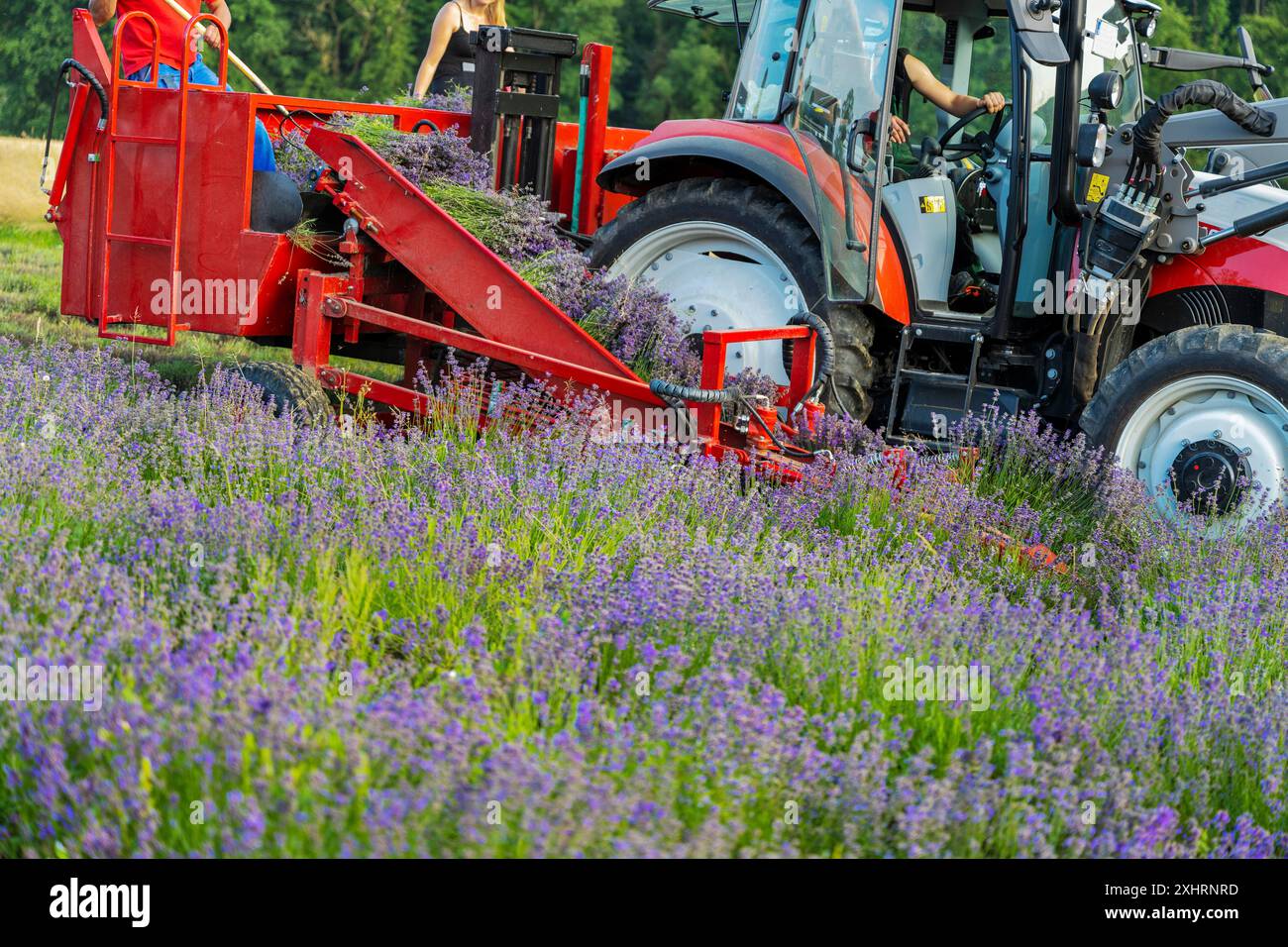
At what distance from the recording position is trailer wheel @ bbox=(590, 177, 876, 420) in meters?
5.95

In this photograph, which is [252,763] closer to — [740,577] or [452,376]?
[740,577]

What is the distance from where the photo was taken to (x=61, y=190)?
590 cm

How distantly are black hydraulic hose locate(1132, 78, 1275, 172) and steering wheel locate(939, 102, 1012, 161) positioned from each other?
868mm

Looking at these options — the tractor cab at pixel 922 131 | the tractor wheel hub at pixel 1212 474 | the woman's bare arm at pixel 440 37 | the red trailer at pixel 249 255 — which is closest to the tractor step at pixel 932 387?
the tractor cab at pixel 922 131

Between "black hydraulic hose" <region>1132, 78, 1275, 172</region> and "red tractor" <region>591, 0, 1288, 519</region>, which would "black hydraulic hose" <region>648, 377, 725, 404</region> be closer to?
"red tractor" <region>591, 0, 1288, 519</region>

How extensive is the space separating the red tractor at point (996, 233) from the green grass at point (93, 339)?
2238 mm

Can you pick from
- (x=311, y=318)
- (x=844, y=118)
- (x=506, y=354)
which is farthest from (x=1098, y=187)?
(x=311, y=318)

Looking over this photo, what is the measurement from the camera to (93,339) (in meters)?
8.55

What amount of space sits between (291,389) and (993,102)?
3.09m

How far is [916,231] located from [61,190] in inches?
135

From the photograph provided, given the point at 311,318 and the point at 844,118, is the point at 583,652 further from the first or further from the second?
the point at 844,118

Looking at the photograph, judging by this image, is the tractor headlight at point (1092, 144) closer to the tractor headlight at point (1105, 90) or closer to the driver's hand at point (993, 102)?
the tractor headlight at point (1105, 90)

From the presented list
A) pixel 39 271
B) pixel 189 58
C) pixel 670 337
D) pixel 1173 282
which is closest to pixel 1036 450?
pixel 1173 282

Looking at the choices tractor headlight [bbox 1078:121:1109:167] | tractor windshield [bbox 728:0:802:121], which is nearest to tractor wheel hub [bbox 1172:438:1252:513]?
tractor headlight [bbox 1078:121:1109:167]
